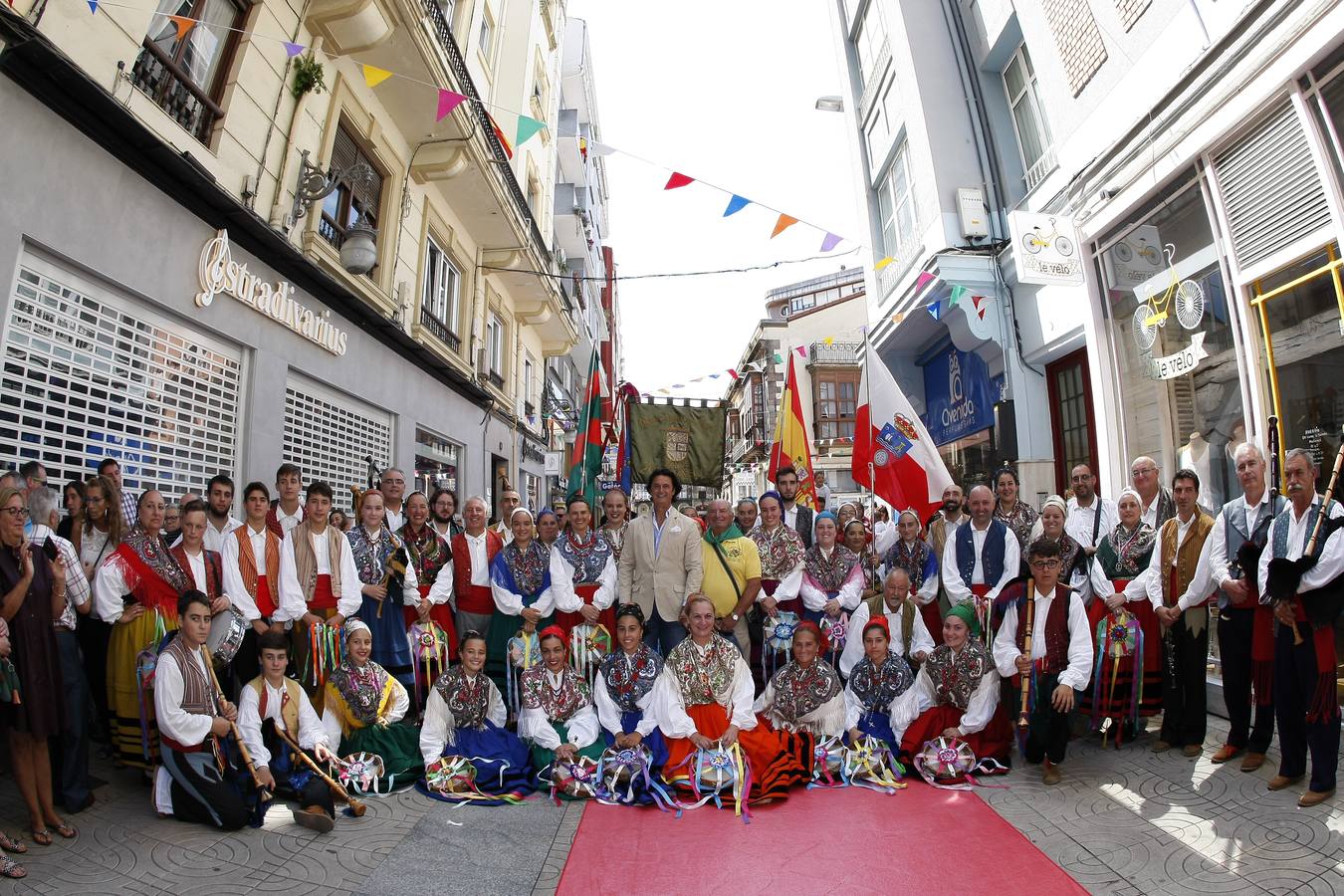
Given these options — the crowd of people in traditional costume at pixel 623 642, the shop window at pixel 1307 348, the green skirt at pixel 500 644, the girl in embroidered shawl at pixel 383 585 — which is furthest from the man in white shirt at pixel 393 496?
the shop window at pixel 1307 348

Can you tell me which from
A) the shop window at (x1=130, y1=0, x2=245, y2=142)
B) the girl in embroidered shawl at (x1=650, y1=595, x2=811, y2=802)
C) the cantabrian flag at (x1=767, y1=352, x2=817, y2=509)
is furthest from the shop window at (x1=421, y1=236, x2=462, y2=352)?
the girl in embroidered shawl at (x1=650, y1=595, x2=811, y2=802)

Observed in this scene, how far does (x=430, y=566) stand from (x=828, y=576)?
299 centimetres

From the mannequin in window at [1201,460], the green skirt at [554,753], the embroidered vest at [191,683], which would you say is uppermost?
the mannequin in window at [1201,460]

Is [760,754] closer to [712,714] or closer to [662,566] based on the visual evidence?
[712,714]

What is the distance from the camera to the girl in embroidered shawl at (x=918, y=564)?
5.63 meters

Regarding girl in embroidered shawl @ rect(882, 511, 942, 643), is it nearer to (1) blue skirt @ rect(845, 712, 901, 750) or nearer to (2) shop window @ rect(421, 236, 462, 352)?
(1) blue skirt @ rect(845, 712, 901, 750)

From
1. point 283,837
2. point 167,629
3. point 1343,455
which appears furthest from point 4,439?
point 1343,455

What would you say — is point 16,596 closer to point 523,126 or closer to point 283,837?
point 283,837

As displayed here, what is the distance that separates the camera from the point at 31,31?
405 cm

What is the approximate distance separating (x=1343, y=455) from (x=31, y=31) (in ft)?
23.6

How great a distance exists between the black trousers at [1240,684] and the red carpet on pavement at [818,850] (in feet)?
4.96

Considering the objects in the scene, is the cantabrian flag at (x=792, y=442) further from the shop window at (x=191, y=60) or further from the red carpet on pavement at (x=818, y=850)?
the shop window at (x=191, y=60)

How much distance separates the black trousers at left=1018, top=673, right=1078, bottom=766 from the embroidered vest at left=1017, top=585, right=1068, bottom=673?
0.22 ft

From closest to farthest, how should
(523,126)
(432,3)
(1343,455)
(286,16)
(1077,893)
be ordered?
(1077,893) → (1343,455) → (523,126) → (286,16) → (432,3)
